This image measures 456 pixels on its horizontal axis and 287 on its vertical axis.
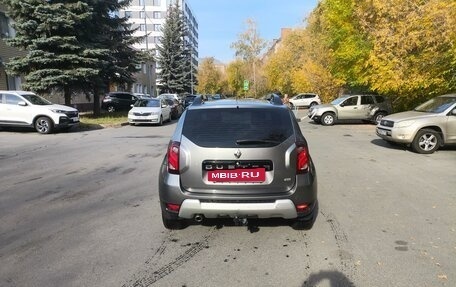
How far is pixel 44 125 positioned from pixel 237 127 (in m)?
14.5

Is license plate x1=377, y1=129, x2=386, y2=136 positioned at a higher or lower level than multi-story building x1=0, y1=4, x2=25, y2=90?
lower

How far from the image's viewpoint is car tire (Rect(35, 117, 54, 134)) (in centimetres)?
1658

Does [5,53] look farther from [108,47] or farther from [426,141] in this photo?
[426,141]

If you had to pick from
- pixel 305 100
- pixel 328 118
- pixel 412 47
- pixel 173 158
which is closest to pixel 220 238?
pixel 173 158

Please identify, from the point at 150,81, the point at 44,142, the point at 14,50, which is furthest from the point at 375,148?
the point at 150,81

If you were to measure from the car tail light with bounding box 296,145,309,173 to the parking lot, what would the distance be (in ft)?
2.85

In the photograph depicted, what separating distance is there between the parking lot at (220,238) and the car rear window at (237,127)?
119 centimetres

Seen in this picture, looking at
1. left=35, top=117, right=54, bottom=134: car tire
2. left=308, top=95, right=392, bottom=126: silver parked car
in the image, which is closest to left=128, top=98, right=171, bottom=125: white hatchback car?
left=35, top=117, right=54, bottom=134: car tire

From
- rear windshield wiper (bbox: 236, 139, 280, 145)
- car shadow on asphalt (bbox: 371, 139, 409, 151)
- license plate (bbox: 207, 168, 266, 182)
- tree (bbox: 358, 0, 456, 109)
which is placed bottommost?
car shadow on asphalt (bbox: 371, 139, 409, 151)

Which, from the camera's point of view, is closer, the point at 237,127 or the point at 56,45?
the point at 237,127

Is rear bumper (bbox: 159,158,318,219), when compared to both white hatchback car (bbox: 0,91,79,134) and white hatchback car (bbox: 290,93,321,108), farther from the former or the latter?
white hatchback car (bbox: 290,93,321,108)

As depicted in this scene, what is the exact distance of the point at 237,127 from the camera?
4.46 meters

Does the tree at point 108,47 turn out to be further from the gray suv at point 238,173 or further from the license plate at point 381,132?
the gray suv at point 238,173

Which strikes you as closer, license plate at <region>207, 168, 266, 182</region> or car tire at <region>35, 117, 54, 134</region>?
license plate at <region>207, 168, 266, 182</region>
